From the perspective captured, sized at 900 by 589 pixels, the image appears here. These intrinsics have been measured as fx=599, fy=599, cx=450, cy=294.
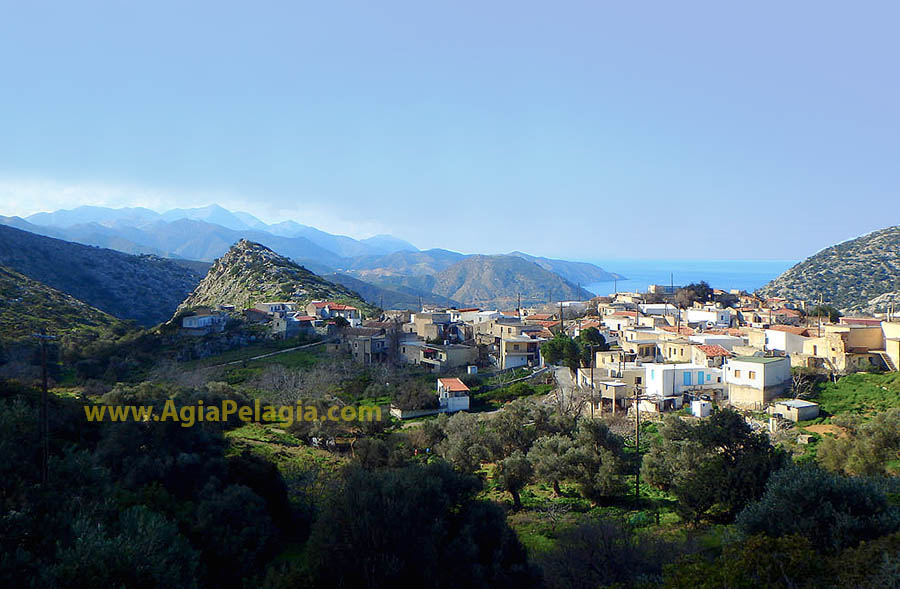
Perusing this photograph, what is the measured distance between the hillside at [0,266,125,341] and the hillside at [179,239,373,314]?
13305 millimetres

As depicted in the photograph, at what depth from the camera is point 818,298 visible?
75938mm

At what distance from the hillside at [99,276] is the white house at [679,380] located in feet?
249

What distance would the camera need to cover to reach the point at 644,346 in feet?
131

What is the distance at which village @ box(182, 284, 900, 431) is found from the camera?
30.9 metres

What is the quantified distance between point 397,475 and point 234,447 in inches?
488

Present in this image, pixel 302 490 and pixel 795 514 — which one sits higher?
pixel 795 514

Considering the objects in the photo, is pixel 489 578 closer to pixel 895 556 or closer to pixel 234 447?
pixel 895 556

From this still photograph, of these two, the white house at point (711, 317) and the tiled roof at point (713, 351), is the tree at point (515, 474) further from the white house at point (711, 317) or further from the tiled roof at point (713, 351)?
the white house at point (711, 317)

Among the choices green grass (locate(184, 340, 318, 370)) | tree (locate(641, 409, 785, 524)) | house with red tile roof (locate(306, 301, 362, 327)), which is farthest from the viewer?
house with red tile roof (locate(306, 301, 362, 327))

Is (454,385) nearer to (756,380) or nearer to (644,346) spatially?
(644,346)

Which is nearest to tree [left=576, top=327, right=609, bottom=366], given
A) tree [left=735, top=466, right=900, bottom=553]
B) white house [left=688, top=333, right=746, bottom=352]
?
white house [left=688, top=333, right=746, bottom=352]

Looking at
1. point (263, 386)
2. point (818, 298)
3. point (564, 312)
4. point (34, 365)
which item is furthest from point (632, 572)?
point (818, 298)

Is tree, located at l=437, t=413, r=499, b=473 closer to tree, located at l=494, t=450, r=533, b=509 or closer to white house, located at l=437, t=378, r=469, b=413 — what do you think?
tree, located at l=494, t=450, r=533, b=509

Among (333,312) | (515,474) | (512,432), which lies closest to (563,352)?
(512,432)
